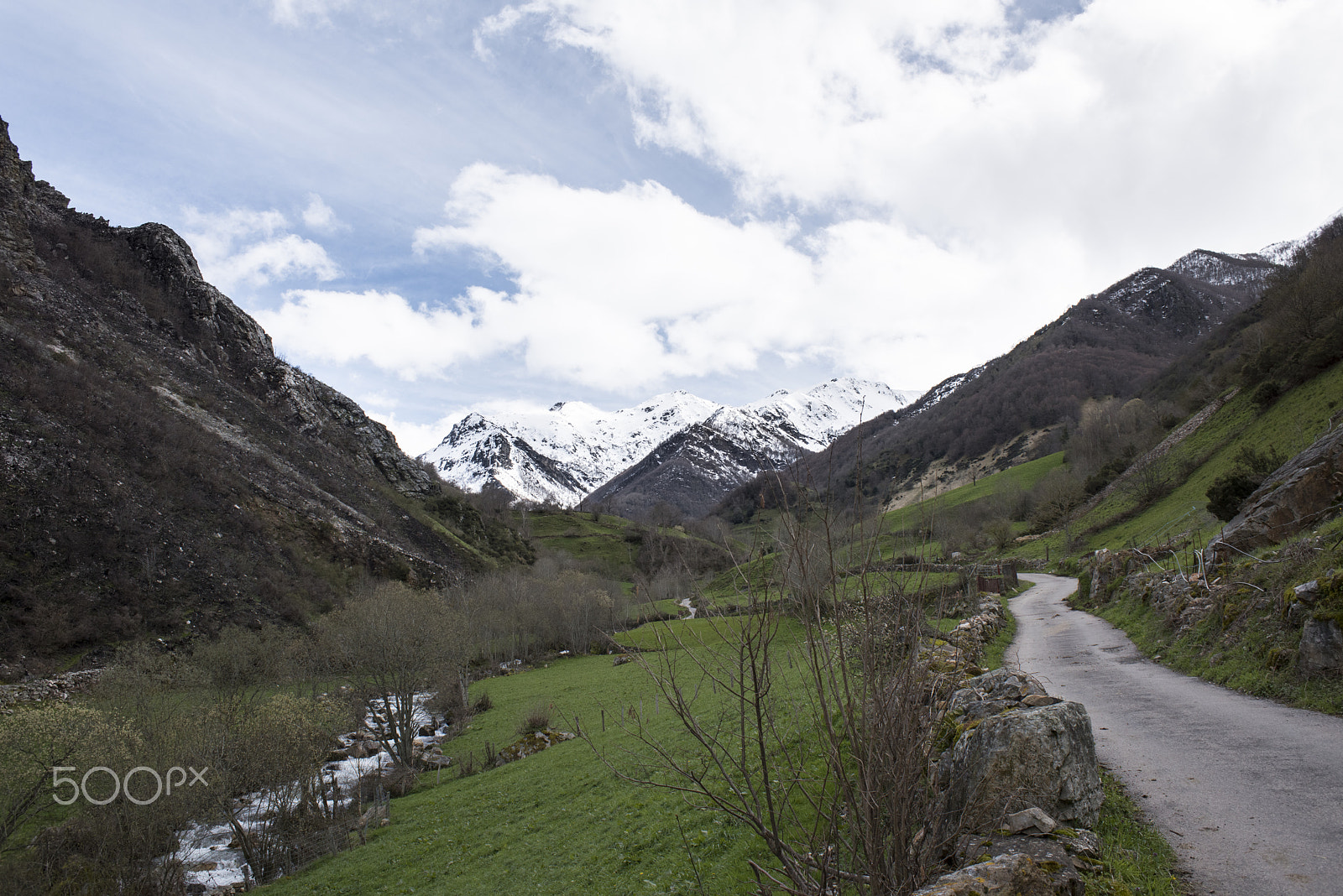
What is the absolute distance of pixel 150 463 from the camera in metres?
49.5

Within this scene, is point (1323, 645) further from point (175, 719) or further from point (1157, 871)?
point (175, 719)

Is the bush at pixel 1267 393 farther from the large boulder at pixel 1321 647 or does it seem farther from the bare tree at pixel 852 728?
the bare tree at pixel 852 728

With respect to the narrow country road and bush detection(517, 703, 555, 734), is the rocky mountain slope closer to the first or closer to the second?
bush detection(517, 703, 555, 734)

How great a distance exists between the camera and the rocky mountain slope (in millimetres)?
39000

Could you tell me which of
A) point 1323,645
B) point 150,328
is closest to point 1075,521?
point 1323,645

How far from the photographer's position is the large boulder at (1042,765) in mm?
6262

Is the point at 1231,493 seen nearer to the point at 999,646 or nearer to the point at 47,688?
the point at 999,646

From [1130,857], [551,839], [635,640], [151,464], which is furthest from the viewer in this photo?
[151,464]

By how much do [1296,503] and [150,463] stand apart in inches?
2777

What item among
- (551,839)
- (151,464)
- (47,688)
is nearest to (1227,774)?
(551,839)

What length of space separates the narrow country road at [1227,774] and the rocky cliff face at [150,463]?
51.0 m

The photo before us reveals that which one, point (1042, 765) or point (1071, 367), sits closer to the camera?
point (1042, 765)

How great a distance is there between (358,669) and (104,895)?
16185 mm

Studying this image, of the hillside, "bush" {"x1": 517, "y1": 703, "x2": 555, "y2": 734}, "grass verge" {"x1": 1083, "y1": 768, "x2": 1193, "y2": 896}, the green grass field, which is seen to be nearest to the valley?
"grass verge" {"x1": 1083, "y1": 768, "x2": 1193, "y2": 896}
